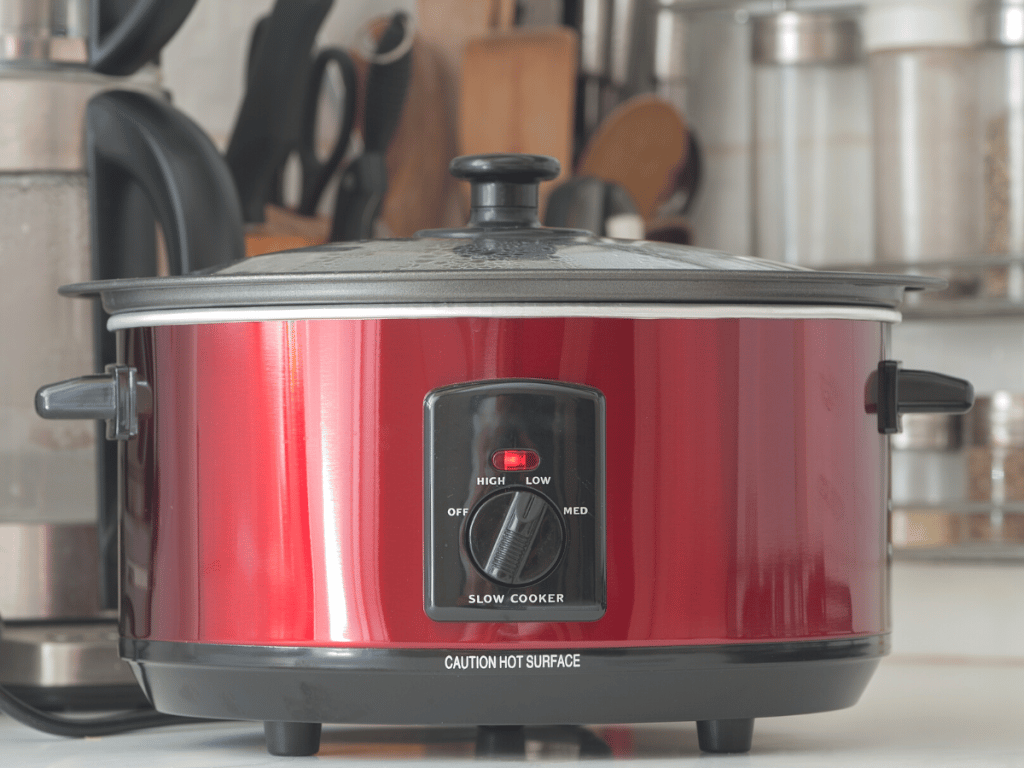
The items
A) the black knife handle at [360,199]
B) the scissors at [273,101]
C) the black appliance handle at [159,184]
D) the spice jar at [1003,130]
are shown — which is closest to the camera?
the black appliance handle at [159,184]

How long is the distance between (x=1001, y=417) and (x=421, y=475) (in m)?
0.77

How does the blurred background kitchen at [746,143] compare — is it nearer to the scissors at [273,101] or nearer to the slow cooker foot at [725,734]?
the scissors at [273,101]

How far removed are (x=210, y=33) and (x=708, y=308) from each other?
2.55ft

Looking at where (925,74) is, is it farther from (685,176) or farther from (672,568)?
(672,568)

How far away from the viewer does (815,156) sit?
4.31 feet

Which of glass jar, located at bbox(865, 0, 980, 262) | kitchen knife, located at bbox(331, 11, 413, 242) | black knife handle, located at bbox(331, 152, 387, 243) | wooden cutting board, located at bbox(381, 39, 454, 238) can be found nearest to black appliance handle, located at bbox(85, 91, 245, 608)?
black knife handle, located at bbox(331, 152, 387, 243)

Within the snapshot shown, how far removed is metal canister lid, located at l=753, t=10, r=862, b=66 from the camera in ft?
4.17

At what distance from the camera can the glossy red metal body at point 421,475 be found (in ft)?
1.76

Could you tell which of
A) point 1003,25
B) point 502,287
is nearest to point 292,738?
point 502,287

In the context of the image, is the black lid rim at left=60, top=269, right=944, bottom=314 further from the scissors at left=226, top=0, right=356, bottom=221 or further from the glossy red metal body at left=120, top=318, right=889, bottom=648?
the scissors at left=226, top=0, right=356, bottom=221

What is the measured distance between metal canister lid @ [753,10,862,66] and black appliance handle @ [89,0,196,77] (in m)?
0.70

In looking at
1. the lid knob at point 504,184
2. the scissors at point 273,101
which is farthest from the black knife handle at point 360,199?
the lid knob at point 504,184

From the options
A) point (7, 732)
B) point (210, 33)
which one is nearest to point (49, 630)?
point (7, 732)

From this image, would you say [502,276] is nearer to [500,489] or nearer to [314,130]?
[500,489]
